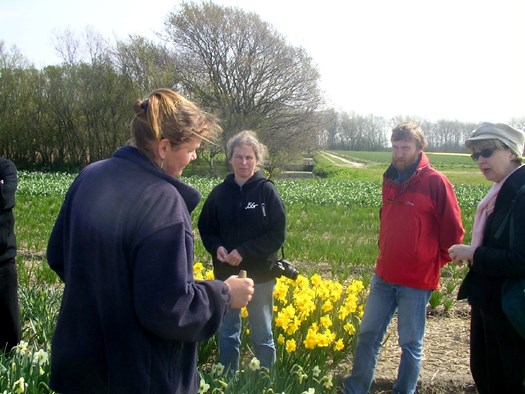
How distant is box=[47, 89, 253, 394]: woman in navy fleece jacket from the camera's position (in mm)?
1543

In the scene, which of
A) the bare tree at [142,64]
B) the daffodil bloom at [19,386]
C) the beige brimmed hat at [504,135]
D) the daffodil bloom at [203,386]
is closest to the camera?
the daffodil bloom at [19,386]

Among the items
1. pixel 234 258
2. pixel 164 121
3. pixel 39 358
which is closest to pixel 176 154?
pixel 164 121

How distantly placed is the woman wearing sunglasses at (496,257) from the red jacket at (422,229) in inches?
11.1

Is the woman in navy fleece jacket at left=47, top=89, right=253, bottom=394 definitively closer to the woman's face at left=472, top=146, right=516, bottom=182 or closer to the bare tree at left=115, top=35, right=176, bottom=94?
the woman's face at left=472, top=146, right=516, bottom=182

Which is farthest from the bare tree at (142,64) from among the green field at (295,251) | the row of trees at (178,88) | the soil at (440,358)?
the soil at (440,358)

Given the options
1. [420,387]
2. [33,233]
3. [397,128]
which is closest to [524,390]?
[420,387]

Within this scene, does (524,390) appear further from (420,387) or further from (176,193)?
(176,193)

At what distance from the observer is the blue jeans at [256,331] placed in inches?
135

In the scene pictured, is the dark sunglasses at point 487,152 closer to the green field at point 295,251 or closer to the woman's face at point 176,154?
the green field at point 295,251

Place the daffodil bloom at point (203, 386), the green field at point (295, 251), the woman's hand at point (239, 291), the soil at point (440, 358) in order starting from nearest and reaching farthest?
the woman's hand at point (239, 291), the daffodil bloom at point (203, 386), the green field at point (295, 251), the soil at point (440, 358)

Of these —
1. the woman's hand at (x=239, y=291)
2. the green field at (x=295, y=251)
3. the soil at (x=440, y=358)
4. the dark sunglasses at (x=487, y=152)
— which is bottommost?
the soil at (x=440, y=358)

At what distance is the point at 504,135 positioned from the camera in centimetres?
285

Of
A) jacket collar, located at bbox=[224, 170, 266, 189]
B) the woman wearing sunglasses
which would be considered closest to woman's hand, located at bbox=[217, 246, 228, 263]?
jacket collar, located at bbox=[224, 170, 266, 189]

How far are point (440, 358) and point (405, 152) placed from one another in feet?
6.38
